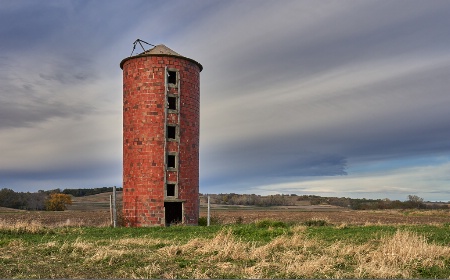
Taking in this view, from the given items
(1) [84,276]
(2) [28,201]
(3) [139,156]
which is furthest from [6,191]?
(1) [84,276]

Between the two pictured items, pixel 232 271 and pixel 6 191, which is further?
pixel 6 191

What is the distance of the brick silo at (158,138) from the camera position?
26875 millimetres

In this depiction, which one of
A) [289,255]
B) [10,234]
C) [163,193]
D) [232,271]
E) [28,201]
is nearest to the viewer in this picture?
[232,271]

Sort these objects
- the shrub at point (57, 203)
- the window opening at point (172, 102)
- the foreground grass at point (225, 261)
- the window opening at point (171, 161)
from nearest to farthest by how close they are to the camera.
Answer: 1. the foreground grass at point (225, 261)
2. the window opening at point (171, 161)
3. the window opening at point (172, 102)
4. the shrub at point (57, 203)

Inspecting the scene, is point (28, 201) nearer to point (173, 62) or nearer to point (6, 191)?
point (6, 191)

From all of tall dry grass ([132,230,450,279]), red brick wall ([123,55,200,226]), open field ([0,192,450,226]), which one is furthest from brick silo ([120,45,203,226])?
tall dry grass ([132,230,450,279])

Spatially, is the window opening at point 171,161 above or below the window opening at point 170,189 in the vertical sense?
above

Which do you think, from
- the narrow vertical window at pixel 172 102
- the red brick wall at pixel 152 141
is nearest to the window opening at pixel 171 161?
the red brick wall at pixel 152 141

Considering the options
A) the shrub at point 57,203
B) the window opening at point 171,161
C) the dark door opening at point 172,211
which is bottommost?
the shrub at point 57,203

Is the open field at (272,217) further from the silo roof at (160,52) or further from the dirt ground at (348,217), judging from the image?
the silo roof at (160,52)

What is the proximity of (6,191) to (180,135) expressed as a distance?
269 ft

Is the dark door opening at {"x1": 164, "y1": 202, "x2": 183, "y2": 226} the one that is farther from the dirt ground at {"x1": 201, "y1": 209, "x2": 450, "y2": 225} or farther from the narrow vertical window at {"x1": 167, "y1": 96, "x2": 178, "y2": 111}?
the narrow vertical window at {"x1": 167, "y1": 96, "x2": 178, "y2": 111}

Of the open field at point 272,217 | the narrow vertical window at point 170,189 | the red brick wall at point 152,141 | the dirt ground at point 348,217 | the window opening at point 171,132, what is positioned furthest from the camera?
the dirt ground at point 348,217

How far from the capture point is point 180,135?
27734 millimetres
